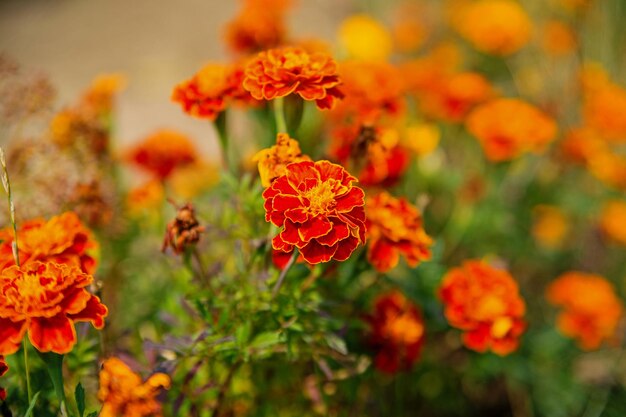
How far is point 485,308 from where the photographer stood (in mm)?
1406

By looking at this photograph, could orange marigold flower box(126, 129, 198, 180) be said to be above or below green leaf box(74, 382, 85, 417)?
above

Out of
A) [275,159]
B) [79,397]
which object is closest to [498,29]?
[275,159]

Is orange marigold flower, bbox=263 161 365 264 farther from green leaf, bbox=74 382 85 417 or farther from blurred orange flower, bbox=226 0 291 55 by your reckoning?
blurred orange flower, bbox=226 0 291 55

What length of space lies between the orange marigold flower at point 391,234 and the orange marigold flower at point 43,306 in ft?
1.81

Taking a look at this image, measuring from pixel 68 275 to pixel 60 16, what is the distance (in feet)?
14.2

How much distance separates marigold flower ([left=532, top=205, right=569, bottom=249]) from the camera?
2.69 m

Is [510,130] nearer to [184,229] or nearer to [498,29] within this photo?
[498,29]

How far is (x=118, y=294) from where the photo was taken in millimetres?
1838

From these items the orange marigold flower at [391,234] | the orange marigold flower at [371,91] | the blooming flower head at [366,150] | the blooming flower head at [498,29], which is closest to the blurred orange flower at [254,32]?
the orange marigold flower at [371,91]

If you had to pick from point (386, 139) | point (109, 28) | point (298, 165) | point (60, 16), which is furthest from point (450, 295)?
point (60, 16)

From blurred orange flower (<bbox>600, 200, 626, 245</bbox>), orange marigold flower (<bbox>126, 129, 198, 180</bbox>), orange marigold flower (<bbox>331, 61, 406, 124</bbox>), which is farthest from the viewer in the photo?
blurred orange flower (<bbox>600, 200, 626, 245</bbox>)

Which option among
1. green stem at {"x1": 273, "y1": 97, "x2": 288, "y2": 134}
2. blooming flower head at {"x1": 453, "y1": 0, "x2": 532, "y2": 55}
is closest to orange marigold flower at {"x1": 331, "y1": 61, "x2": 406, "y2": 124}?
green stem at {"x1": 273, "y1": 97, "x2": 288, "y2": 134}

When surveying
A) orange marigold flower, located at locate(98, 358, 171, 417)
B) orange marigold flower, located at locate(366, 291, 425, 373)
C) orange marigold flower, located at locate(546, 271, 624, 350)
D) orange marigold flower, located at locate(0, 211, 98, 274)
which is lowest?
orange marigold flower, located at locate(546, 271, 624, 350)

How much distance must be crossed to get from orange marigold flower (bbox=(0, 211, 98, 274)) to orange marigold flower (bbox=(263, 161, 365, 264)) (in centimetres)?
41
